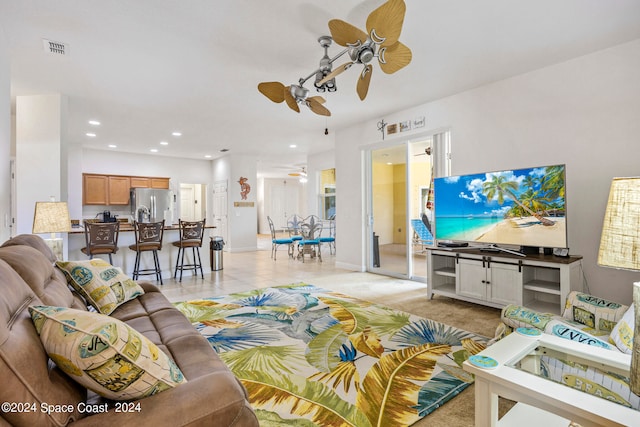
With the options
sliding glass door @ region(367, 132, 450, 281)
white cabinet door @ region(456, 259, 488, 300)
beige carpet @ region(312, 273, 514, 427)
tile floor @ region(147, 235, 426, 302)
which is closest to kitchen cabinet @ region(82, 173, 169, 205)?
tile floor @ region(147, 235, 426, 302)

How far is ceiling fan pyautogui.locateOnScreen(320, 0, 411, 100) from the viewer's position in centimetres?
201

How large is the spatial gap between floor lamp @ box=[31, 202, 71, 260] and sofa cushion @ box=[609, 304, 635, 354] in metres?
4.58

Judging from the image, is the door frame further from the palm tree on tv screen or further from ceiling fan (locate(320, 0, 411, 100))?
ceiling fan (locate(320, 0, 411, 100))

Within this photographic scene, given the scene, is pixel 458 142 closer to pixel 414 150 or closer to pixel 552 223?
pixel 414 150

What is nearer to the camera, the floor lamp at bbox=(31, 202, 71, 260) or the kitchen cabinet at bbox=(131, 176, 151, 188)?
the floor lamp at bbox=(31, 202, 71, 260)

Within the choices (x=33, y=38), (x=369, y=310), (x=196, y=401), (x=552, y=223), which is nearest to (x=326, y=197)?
(x=369, y=310)

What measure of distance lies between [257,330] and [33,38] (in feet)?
11.2

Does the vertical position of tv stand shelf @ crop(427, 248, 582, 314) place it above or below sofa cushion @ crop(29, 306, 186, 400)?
below

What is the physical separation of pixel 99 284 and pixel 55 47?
252cm

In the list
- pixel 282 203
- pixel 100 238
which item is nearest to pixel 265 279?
pixel 100 238

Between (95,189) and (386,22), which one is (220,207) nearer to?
(95,189)

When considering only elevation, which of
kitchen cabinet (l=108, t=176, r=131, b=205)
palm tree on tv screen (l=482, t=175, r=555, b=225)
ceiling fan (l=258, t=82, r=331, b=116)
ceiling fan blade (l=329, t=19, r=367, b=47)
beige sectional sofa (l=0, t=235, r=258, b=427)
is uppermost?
ceiling fan blade (l=329, t=19, r=367, b=47)

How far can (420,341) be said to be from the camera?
2.86 metres

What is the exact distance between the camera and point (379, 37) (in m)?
2.25
